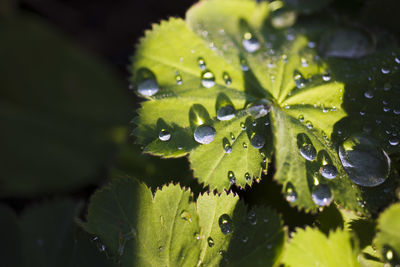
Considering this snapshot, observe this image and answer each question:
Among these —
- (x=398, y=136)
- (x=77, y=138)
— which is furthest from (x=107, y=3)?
(x=398, y=136)

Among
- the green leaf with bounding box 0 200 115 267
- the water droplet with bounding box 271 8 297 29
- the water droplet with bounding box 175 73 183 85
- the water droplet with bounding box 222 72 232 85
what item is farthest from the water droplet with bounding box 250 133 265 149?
the green leaf with bounding box 0 200 115 267

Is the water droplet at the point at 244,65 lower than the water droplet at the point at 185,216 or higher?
higher

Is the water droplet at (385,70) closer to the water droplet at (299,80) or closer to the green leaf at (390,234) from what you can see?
the water droplet at (299,80)

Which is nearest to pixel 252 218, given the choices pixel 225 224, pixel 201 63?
pixel 225 224

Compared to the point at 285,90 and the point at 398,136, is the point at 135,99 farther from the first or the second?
the point at 398,136

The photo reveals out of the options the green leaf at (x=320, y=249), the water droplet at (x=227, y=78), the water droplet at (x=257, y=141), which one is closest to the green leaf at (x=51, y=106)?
the water droplet at (x=227, y=78)

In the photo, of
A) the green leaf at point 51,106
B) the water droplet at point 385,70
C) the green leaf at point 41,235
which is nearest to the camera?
the water droplet at point 385,70

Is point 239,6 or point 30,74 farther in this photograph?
point 30,74
